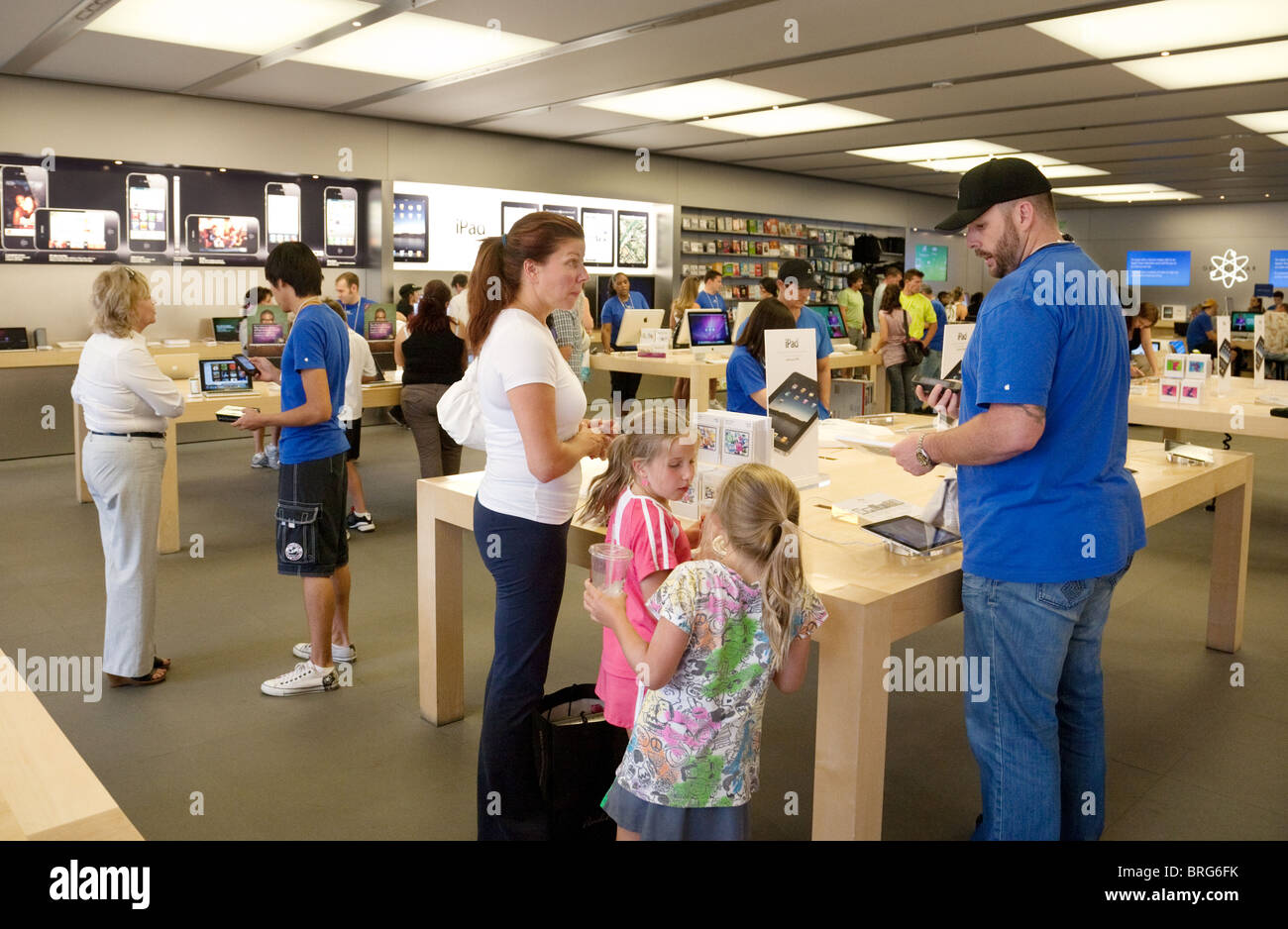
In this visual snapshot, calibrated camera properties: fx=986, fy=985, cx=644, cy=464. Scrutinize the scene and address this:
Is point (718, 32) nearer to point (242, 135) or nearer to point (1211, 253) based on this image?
point (242, 135)

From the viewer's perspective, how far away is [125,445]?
3457mm

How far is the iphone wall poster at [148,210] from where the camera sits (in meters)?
8.95

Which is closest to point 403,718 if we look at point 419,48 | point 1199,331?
point 419,48

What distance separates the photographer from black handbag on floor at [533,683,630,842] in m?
2.38

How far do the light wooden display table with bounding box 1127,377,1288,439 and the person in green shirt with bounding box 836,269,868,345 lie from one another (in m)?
4.49

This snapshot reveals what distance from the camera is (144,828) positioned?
267cm

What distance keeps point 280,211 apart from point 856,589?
30.1 ft

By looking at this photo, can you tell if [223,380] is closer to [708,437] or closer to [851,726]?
[708,437]

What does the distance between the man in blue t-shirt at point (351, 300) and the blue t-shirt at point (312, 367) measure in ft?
17.2

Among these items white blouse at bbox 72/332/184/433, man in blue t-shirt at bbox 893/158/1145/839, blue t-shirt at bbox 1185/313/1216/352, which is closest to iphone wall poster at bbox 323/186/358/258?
white blouse at bbox 72/332/184/433

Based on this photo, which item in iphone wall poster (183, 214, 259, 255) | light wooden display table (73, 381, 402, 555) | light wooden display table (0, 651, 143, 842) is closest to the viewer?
light wooden display table (0, 651, 143, 842)

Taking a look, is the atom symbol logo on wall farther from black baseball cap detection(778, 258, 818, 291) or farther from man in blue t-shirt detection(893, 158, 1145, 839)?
man in blue t-shirt detection(893, 158, 1145, 839)
